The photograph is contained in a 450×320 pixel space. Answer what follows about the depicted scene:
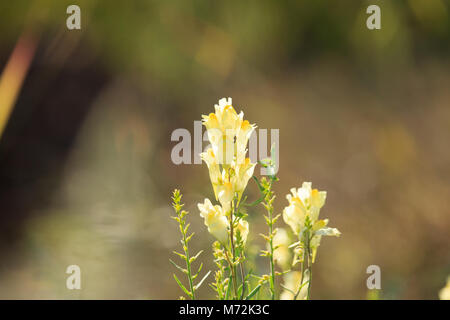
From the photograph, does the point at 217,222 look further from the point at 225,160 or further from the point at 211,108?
the point at 211,108

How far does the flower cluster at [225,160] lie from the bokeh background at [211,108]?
737 millimetres

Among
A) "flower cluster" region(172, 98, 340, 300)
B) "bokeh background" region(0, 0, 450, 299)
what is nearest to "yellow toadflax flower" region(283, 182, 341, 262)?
"flower cluster" region(172, 98, 340, 300)

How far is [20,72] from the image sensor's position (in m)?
1.30

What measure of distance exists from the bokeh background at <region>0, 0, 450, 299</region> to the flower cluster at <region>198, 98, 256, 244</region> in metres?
0.74

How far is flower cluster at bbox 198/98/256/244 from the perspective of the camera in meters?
0.28

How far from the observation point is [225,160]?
28 cm

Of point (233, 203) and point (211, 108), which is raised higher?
point (211, 108)

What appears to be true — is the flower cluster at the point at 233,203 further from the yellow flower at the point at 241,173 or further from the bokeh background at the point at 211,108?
the bokeh background at the point at 211,108

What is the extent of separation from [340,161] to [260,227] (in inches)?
11.7

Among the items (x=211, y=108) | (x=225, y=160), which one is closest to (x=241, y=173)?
(x=225, y=160)

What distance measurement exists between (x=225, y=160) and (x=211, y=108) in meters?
1.04

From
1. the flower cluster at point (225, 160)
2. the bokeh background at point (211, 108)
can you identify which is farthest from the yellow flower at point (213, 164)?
the bokeh background at point (211, 108)
